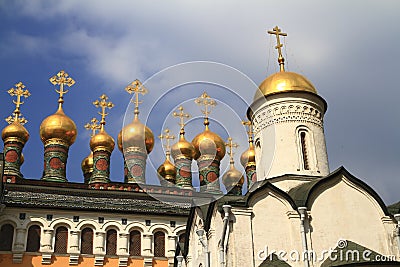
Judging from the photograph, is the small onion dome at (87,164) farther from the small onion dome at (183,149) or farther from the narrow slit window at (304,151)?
the narrow slit window at (304,151)

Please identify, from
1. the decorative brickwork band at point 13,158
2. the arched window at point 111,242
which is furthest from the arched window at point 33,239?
the decorative brickwork band at point 13,158

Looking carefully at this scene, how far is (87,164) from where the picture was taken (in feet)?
92.1

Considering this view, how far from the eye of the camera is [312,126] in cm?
1691

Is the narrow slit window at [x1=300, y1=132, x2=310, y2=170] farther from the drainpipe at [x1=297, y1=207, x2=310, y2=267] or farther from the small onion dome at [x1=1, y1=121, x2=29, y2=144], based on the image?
the small onion dome at [x1=1, y1=121, x2=29, y2=144]

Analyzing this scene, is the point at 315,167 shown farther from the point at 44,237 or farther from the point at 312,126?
the point at 44,237

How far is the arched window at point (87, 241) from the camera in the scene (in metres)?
18.9

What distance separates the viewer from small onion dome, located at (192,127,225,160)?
27.5 meters

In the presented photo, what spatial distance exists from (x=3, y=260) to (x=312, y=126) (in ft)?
34.5

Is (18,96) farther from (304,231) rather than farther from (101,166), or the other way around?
(304,231)

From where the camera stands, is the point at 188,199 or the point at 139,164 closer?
the point at 188,199

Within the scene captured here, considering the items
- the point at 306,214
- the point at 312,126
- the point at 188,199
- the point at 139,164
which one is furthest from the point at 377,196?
the point at 139,164

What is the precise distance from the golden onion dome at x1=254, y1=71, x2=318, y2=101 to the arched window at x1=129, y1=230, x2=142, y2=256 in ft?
21.1

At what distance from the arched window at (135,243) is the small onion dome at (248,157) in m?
11.5

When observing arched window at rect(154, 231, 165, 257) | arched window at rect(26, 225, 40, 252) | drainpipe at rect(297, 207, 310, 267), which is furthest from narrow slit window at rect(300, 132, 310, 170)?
arched window at rect(26, 225, 40, 252)
